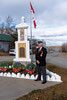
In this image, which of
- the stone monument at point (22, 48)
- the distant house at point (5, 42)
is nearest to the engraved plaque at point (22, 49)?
the stone monument at point (22, 48)

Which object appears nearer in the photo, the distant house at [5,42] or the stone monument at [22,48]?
the stone monument at [22,48]

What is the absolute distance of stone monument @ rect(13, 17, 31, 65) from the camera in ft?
25.8

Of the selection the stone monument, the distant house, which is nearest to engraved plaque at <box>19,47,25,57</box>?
the stone monument

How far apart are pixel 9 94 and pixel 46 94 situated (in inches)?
48.0

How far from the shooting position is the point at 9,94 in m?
3.72

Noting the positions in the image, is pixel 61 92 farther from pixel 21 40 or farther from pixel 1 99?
pixel 21 40

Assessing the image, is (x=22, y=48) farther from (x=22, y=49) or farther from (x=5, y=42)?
(x=5, y=42)

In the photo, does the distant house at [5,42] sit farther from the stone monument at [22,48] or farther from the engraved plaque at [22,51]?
the engraved plaque at [22,51]

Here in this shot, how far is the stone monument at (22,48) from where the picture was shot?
7863mm

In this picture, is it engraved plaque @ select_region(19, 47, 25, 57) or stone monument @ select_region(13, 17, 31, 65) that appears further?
engraved plaque @ select_region(19, 47, 25, 57)

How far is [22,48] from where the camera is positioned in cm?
799

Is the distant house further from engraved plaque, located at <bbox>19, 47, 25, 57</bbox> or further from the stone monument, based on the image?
engraved plaque, located at <bbox>19, 47, 25, 57</bbox>

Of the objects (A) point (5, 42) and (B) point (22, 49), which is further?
(A) point (5, 42)

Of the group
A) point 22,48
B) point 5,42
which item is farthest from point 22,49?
point 5,42
